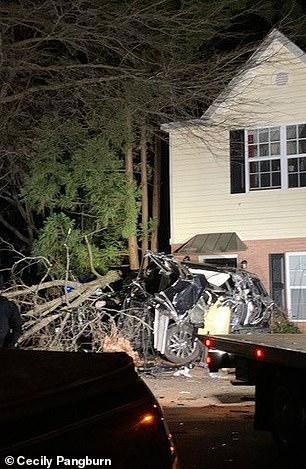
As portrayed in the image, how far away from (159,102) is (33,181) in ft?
14.0

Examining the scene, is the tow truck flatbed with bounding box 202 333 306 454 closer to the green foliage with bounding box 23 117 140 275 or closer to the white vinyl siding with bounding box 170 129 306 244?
the green foliage with bounding box 23 117 140 275

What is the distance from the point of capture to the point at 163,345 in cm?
1410

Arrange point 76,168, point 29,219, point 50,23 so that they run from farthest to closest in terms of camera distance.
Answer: point 29,219, point 76,168, point 50,23

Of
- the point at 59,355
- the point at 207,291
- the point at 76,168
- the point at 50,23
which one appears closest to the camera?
the point at 59,355

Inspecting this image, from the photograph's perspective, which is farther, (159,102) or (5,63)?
(159,102)

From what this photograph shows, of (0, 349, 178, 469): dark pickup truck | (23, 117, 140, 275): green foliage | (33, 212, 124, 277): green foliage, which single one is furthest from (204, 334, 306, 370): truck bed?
(23, 117, 140, 275): green foliage

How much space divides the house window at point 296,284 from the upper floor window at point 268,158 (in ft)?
5.71

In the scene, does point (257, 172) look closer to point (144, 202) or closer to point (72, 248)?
point (144, 202)

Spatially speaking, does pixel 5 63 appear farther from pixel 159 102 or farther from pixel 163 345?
pixel 163 345

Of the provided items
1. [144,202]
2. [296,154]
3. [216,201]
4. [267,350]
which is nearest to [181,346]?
[216,201]

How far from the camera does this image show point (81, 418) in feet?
6.98

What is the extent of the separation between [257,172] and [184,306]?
214 inches

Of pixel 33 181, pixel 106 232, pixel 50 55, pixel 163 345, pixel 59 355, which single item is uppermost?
pixel 50 55

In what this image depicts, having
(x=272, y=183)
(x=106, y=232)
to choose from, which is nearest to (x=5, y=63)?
(x=106, y=232)
